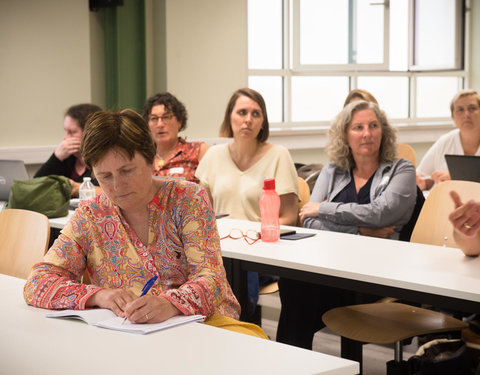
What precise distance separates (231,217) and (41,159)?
210 cm

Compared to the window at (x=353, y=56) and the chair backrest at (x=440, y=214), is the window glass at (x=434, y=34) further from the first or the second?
the chair backrest at (x=440, y=214)

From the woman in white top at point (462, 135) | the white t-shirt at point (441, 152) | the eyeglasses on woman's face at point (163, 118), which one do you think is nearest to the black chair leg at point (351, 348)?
the eyeglasses on woman's face at point (163, 118)

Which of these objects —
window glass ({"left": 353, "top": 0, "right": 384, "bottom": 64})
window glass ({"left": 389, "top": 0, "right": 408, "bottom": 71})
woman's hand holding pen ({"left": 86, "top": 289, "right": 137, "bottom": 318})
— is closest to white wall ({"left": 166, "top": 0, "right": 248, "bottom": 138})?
window glass ({"left": 353, "top": 0, "right": 384, "bottom": 64})

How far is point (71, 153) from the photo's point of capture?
458 cm

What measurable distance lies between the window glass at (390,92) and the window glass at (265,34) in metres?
1.20

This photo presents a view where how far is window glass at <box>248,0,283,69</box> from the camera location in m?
6.77

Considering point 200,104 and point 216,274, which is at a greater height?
point 200,104

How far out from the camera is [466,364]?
2.38 meters

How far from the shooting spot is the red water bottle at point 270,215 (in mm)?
2967

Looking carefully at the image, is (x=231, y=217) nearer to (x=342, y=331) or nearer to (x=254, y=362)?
(x=342, y=331)

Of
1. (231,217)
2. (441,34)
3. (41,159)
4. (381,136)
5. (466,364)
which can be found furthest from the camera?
(441,34)

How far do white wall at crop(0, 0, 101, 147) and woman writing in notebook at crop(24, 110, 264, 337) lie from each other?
11.4ft

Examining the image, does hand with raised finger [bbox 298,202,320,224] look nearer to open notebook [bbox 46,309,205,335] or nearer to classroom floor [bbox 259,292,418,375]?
classroom floor [bbox 259,292,418,375]

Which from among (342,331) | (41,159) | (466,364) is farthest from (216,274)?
(41,159)
